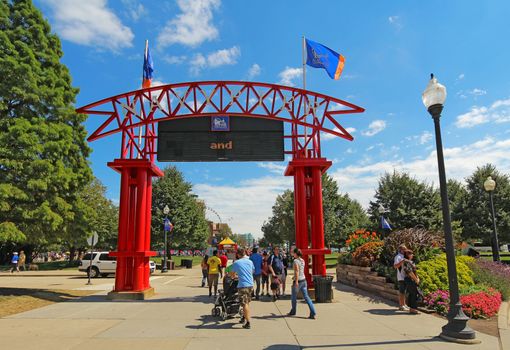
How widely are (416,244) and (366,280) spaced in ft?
9.07

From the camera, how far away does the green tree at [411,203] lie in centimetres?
3042

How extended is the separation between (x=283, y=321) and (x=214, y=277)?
15.9ft

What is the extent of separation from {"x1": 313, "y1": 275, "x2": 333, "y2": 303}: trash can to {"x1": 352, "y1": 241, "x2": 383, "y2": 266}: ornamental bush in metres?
3.57

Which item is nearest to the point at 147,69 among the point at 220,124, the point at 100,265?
the point at 220,124

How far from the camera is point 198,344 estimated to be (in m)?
6.66

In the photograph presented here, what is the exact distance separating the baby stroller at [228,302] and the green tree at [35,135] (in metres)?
7.08

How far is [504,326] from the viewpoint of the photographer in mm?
8094

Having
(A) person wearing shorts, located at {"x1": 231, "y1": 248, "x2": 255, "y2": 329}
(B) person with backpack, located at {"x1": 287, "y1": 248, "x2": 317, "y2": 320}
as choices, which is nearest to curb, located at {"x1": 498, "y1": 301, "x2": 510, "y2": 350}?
(B) person with backpack, located at {"x1": 287, "y1": 248, "x2": 317, "y2": 320}

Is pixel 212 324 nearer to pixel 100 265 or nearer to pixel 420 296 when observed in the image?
pixel 420 296

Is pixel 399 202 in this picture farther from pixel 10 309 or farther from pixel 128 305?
pixel 10 309

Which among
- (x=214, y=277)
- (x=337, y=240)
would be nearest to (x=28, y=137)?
(x=214, y=277)

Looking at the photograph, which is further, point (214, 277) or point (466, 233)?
point (466, 233)

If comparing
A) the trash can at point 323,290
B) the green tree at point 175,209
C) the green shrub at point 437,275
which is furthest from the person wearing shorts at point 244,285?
the green tree at point 175,209

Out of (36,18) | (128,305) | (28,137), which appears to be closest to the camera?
(128,305)
